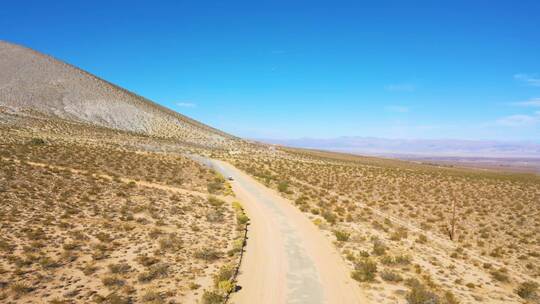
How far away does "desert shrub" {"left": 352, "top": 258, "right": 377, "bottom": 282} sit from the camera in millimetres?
13116

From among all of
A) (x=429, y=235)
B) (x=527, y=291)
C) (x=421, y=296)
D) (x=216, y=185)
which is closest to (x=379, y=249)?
(x=421, y=296)

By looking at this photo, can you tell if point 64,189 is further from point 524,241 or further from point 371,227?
point 524,241

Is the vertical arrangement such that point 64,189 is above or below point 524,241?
above

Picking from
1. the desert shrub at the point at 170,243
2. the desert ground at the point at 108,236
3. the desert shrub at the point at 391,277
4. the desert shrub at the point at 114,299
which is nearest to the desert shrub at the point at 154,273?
the desert ground at the point at 108,236

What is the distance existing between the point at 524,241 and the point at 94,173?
106 feet

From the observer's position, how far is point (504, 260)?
18.0 m

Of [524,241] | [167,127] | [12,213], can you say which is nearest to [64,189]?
[12,213]

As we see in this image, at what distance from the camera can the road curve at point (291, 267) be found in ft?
38.0

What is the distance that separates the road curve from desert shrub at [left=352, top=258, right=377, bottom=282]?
35 centimetres

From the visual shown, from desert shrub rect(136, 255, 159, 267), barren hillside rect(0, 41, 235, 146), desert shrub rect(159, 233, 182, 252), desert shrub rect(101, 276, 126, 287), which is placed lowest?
desert shrub rect(101, 276, 126, 287)

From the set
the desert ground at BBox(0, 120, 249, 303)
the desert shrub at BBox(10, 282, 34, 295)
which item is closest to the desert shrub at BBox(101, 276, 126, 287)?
the desert ground at BBox(0, 120, 249, 303)

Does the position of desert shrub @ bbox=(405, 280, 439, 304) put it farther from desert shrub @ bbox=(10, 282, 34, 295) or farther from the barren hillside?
the barren hillside

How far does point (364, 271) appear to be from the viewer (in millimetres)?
13531

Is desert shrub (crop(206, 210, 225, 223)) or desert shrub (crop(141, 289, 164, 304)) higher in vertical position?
desert shrub (crop(206, 210, 225, 223))
